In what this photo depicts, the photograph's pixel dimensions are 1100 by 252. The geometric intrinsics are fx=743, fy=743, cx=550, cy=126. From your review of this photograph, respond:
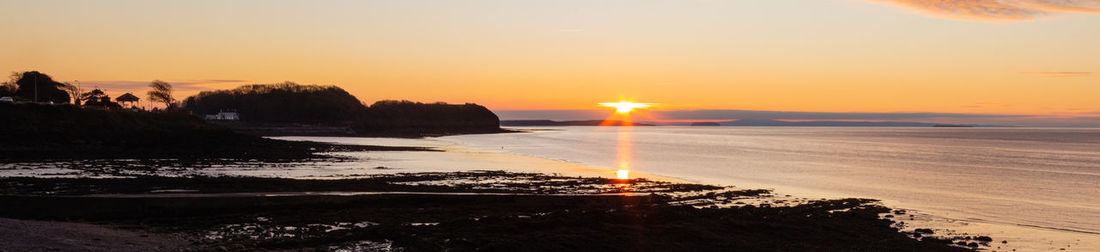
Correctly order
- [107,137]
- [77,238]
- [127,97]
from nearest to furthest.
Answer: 1. [77,238]
2. [107,137]
3. [127,97]

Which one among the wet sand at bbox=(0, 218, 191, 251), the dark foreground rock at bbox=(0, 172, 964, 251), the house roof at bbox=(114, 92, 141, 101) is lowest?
the dark foreground rock at bbox=(0, 172, 964, 251)

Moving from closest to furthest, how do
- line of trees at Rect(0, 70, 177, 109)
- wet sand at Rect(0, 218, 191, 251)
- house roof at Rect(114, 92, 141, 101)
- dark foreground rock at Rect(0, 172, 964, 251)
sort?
wet sand at Rect(0, 218, 191, 251), dark foreground rock at Rect(0, 172, 964, 251), line of trees at Rect(0, 70, 177, 109), house roof at Rect(114, 92, 141, 101)

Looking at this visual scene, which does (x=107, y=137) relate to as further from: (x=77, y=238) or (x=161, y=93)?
(x=161, y=93)

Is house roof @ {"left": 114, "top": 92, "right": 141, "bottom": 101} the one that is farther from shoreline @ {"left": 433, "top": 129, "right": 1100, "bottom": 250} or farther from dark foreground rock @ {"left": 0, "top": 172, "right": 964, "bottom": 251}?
shoreline @ {"left": 433, "top": 129, "right": 1100, "bottom": 250}

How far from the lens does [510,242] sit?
16.3 m

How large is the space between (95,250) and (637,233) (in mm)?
11320

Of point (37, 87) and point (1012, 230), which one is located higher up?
point (37, 87)

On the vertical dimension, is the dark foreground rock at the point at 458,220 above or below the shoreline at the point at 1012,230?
above

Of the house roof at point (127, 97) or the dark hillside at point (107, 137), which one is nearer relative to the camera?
the dark hillside at point (107, 137)

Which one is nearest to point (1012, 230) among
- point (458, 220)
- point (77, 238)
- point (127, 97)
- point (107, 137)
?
point (458, 220)

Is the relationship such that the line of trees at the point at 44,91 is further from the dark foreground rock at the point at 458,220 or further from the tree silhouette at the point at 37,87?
the dark foreground rock at the point at 458,220

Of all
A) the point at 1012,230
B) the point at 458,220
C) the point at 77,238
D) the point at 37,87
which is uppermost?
the point at 37,87

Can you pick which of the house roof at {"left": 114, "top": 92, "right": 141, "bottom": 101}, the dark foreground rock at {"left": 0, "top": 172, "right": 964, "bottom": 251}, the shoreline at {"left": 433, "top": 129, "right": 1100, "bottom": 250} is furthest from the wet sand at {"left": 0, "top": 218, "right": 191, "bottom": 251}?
the house roof at {"left": 114, "top": 92, "right": 141, "bottom": 101}

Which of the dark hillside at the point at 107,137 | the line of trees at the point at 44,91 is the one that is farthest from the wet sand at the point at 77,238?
the line of trees at the point at 44,91
